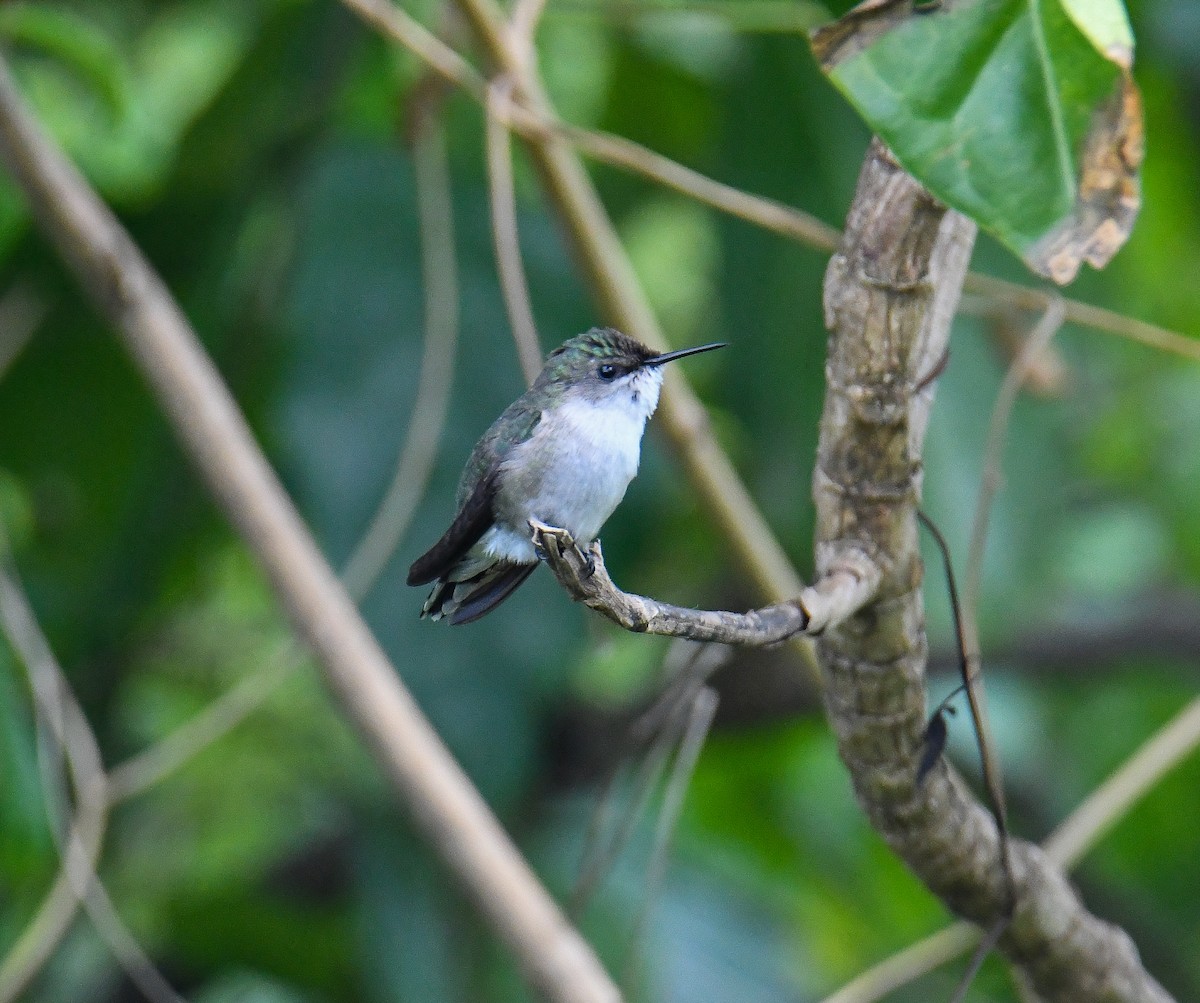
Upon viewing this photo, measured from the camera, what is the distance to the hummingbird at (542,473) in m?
1.44

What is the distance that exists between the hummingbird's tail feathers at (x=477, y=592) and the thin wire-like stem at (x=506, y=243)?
0.95ft

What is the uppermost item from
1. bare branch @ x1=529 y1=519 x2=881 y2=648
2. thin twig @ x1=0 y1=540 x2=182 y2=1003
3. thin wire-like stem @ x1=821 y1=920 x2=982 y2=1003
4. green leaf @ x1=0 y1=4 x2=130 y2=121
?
green leaf @ x1=0 y1=4 x2=130 y2=121

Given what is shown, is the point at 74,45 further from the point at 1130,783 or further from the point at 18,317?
the point at 1130,783

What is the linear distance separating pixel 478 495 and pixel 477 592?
0.13 metres

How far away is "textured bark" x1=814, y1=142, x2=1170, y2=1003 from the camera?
1337 millimetres

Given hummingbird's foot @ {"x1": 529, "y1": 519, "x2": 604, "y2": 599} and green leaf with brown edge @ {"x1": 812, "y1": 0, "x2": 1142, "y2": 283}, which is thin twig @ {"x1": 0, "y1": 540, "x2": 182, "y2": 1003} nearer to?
hummingbird's foot @ {"x1": 529, "y1": 519, "x2": 604, "y2": 599}

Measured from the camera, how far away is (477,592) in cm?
153

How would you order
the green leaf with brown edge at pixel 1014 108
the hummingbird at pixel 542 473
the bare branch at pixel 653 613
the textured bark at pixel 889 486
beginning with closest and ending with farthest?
the bare branch at pixel 653 613, the green leaf with brown edge at pixel 1014 108, the textured bark at pixel 889 486, the hummingbird at pixel 542 473

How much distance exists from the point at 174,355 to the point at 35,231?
4.16 ft

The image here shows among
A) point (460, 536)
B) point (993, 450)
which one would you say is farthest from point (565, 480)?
point (993, 450)

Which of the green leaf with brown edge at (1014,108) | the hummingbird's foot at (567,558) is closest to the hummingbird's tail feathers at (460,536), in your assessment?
the hummingbird's foot at (567,558)

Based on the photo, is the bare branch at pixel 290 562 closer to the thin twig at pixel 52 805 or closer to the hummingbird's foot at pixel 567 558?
the thin twig at pixel 52 805

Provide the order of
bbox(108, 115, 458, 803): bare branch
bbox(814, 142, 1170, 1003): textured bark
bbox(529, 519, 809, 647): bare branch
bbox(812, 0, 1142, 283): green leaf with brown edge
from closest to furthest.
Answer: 1. bbox(529, 519, 809, 647): bare branch
2. bbox(812, 0, 1142, 283): green leaf with brown edge
3. bbox(814, 142, 1170, 1003): textured bark
4. bbox(108, 115, 458, 803): bare branch

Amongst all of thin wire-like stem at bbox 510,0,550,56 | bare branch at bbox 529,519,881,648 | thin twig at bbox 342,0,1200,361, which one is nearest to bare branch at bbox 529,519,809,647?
bare branch at bbox 529,519,881,648
